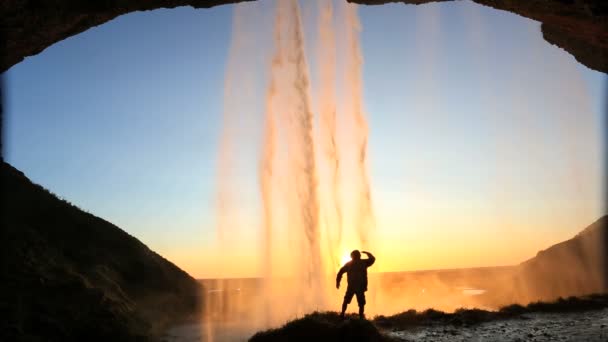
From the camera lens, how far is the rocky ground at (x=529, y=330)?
11.9 m

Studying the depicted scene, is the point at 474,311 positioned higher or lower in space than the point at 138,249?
lower

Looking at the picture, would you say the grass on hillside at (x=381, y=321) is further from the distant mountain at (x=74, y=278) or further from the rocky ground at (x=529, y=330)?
the distant mountain at (x=74, y=278)

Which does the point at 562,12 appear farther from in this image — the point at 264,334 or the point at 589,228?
the point at 589,228

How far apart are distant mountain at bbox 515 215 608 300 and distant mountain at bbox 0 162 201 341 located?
32679 mm

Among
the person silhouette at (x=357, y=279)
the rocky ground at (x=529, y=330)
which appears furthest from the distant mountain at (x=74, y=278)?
the rocky ground at (x=529, y=330)

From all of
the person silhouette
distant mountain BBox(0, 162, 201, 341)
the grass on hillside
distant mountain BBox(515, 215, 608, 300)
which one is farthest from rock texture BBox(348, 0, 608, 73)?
distant mountain BBox(515, 215, 608, 300)

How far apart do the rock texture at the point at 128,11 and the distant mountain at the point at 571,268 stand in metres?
30.5

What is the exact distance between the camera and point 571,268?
130 ft

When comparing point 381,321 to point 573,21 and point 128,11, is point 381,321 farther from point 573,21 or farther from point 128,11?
point 128,11

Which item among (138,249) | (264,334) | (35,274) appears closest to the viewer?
(264,334)

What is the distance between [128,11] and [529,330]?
1580 centimetres

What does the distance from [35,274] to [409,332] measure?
13.5 m

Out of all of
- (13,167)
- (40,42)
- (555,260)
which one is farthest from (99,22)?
(555,260)

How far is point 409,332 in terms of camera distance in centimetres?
1442
